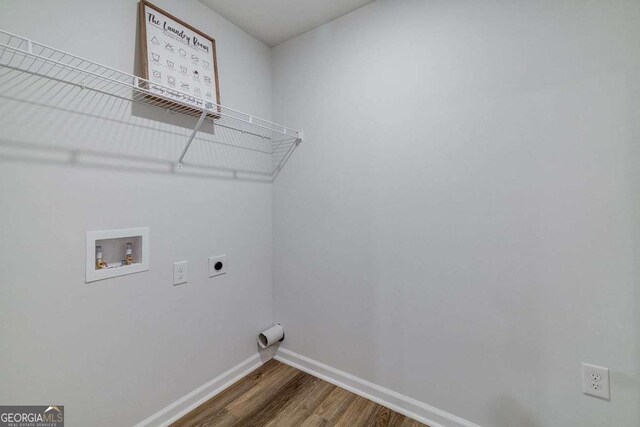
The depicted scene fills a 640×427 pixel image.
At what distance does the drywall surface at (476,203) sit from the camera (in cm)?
103

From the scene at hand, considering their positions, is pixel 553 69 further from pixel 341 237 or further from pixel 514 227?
pixel 341 237

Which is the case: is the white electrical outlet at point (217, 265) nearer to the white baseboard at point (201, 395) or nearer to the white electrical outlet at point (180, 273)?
the white electrical outlet at point (180, 273)

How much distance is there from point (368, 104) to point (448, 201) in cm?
72

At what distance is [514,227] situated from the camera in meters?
1.19

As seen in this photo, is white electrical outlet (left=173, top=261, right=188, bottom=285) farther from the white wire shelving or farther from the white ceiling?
the white ceiling

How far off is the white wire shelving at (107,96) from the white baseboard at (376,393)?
1.36 m

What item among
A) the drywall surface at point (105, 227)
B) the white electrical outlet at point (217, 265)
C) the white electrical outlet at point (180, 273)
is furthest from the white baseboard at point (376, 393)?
the white electrical outlet at point (180, 273)

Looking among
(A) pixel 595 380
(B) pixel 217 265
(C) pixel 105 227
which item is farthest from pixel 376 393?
(C) pixel 105 227

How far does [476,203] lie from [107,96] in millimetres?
1744

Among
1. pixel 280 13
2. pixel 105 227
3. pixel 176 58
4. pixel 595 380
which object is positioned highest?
pixel 280 13

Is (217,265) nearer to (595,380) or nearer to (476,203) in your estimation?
(476,203)

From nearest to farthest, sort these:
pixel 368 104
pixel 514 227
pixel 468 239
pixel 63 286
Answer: pixel 63 286, pixel 514 227, pixel 468 239, pixel 368 104

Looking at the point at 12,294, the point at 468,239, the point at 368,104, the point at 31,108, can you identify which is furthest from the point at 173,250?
the point at 468,239

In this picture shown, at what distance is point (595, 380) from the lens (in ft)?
3.45
